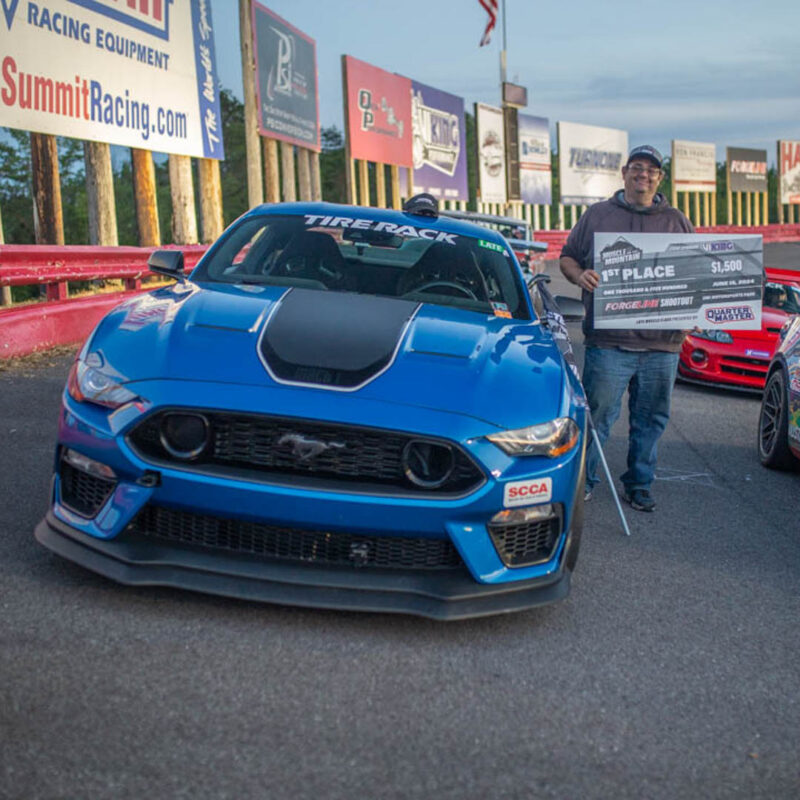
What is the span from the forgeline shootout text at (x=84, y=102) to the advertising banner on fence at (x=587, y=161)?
1457 inches

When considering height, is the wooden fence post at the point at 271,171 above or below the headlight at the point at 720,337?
above

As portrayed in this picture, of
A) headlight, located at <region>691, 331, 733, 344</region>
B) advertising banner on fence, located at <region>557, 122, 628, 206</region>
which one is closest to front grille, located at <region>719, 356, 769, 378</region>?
A: headlight, located at <region>691, 331, 733, 344</region>

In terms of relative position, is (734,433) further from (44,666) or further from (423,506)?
(44,666)

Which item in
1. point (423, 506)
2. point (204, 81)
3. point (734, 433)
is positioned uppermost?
point (204, 81)

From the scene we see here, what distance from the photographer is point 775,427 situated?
7453 mm

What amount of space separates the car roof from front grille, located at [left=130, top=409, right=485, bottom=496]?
2.42 meters

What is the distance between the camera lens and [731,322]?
21.0ft

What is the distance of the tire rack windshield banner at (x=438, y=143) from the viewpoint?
37719 mm

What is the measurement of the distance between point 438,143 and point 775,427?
3389cm

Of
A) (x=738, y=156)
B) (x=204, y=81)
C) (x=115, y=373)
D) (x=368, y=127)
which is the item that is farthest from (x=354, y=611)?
(x=738, y=156)

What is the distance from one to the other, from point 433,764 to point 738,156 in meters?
77.1

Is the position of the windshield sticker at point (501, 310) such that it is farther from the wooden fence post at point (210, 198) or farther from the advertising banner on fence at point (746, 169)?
the advertising banner on fence at point (746, 169)

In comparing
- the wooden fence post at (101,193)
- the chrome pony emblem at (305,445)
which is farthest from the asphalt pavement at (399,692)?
the wooden fence post at (101,193)

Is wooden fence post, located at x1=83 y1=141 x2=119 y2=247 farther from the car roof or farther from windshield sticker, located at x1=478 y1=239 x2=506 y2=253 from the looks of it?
windshield sticker, located at x1=478 y1=239 x2=506 y2=253
